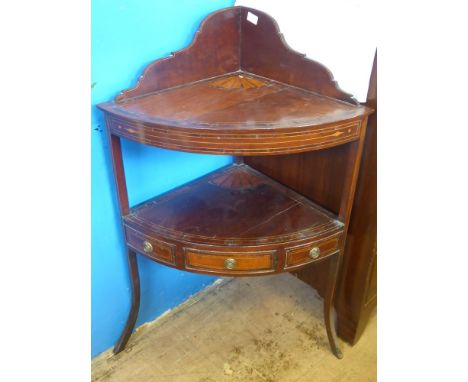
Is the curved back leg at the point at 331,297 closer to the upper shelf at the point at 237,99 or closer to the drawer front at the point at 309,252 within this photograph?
the drawer front at the point at 309,252

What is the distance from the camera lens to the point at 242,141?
33.8 inches

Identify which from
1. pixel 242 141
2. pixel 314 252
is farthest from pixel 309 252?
pixel 242 141

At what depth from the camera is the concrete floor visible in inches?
53.0

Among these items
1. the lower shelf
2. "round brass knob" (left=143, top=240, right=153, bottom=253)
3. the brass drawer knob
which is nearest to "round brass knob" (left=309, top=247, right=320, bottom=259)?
the lower shelf

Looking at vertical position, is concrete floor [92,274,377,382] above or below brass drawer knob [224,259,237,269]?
below

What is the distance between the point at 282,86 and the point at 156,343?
102 centimetres

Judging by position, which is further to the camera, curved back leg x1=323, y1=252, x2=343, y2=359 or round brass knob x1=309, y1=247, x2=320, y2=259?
curved back leg x1=323, y1=252, x2=343, y2=359

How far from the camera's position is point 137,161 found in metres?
1.19

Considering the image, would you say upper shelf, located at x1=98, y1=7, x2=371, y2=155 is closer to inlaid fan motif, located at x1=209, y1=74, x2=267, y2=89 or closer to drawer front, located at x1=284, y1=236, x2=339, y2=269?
inlaid fan motif, located at x1=209, y1=74, x2=267, y2=89

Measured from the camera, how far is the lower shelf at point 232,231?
3.48 feet

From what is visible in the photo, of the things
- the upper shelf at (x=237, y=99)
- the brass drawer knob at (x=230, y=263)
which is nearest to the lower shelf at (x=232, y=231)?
the brass drawer knob at (x=230, y=263)

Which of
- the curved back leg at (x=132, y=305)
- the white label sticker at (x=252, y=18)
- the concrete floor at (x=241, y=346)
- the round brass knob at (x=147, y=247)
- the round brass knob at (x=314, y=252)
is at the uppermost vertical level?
the white label sticker at (x=252, y=18)
